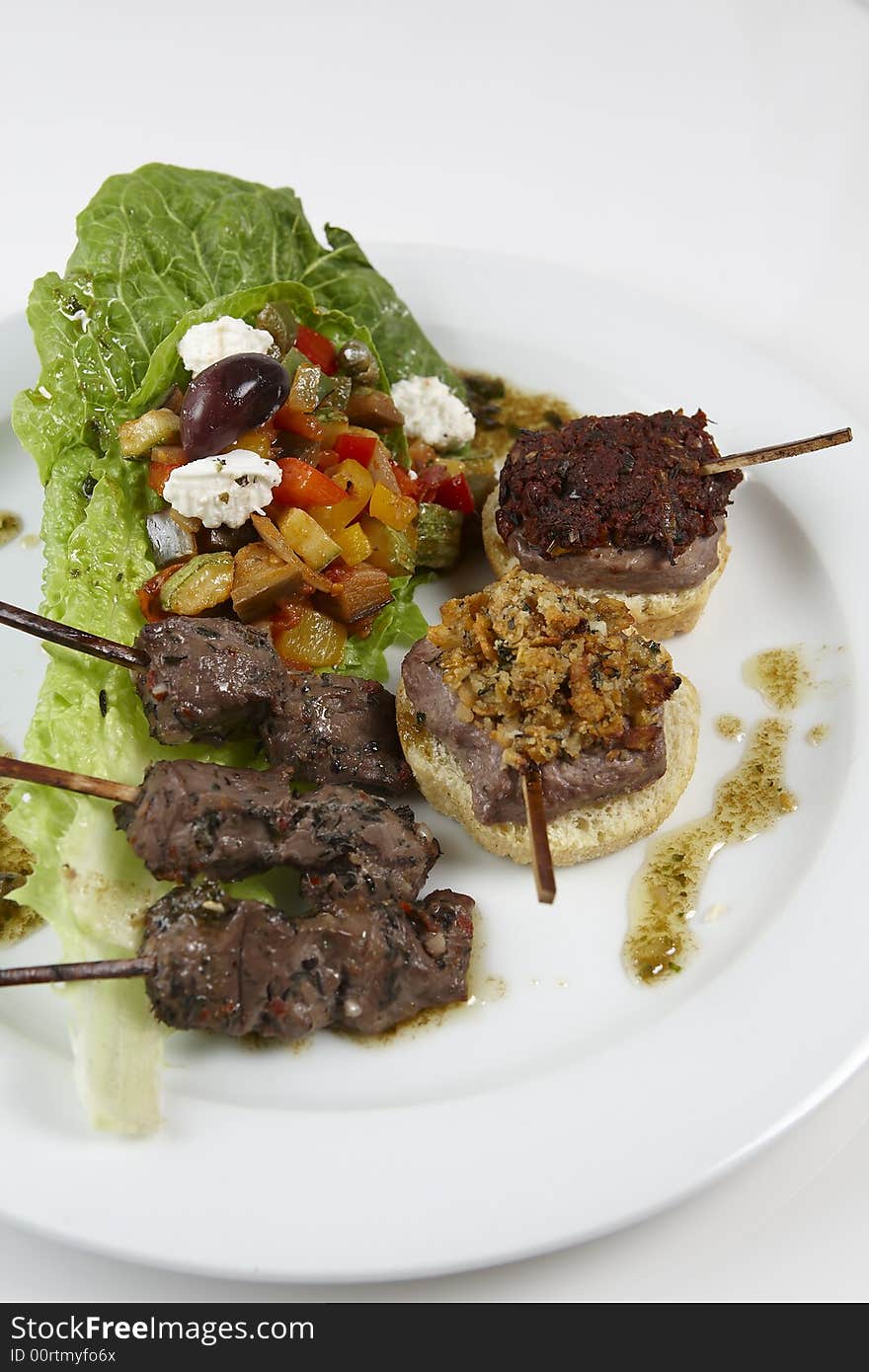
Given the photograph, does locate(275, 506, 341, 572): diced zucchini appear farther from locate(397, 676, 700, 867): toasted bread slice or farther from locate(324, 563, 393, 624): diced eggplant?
locate(397, 676, 700, 867): toasted bread slice

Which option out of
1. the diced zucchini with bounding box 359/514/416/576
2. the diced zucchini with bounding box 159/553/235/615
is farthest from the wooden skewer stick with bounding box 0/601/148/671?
the diced zucchini with bounding box 359/514/416/576

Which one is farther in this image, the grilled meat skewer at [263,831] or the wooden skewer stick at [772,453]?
the wooden skewer stick at [772,453]

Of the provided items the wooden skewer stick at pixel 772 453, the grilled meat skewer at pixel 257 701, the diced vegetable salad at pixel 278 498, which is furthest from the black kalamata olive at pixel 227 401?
the wooden skewer stick at pixel 772 453

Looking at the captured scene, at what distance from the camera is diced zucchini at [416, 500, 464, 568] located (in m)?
5.37

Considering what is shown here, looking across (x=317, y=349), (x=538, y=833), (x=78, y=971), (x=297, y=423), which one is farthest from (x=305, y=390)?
(x=78, y=971)

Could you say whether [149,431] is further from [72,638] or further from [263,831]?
[263,831]

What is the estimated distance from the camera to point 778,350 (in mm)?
6926

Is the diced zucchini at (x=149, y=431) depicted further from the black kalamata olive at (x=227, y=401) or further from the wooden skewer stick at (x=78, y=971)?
the wooden skewer stick at (x=78, y=971)

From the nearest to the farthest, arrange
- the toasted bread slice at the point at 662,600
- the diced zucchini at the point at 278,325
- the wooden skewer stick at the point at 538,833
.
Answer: the wooden skewer stick at the point at 538,833
the toasted bread slice at the point at 662,600
the diced zucchini at the point at 278,325

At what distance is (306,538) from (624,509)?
131 cm

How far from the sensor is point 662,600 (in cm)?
501

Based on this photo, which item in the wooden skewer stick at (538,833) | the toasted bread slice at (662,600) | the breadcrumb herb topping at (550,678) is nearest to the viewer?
the wooden skewer stick at (538,833)

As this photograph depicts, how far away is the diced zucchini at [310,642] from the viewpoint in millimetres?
4875

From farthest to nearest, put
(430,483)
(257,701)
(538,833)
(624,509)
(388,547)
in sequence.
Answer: (430,483) → (388,547) → (624,509) → (257,701) → (538,833)
